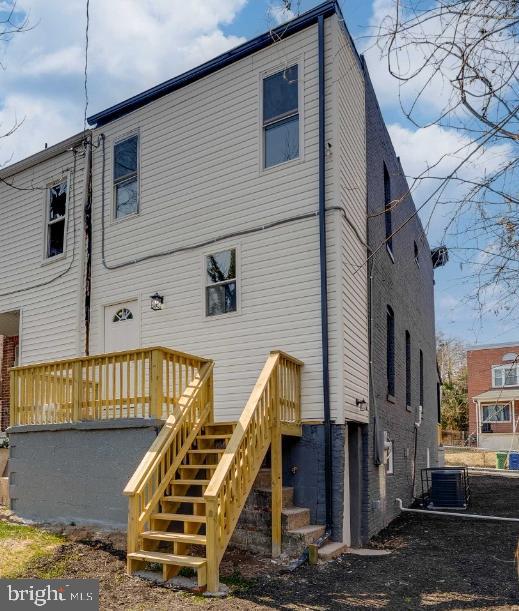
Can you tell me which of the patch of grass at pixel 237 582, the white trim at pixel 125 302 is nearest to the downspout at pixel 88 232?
the white trim at pixel 125 302

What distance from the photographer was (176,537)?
719 cm

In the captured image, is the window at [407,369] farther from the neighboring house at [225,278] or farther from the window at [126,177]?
the window at [126,177]

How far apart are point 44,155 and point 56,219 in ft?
4.51

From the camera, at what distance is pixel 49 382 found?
10148mm

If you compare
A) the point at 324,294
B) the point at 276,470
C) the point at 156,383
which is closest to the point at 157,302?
the point at 156,383

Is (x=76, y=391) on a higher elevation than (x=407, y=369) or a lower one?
lower

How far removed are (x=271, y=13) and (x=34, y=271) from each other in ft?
32.9

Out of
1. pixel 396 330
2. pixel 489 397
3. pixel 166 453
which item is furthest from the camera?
pixel 489 397

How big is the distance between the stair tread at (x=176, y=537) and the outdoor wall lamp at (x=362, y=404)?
11.6ft

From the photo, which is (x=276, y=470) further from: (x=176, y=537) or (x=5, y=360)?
(x=5, y=360)

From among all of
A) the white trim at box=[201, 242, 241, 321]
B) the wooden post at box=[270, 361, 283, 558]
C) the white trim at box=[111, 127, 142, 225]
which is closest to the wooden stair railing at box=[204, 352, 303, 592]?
the wooden post at box=[270, 361, 283, 558]

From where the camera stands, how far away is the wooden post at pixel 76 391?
9462 mm

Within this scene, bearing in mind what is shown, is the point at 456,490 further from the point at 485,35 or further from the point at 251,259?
the point at 485,35

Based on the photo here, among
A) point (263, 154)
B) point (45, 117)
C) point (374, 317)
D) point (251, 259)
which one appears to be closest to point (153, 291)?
point (251, 259)
